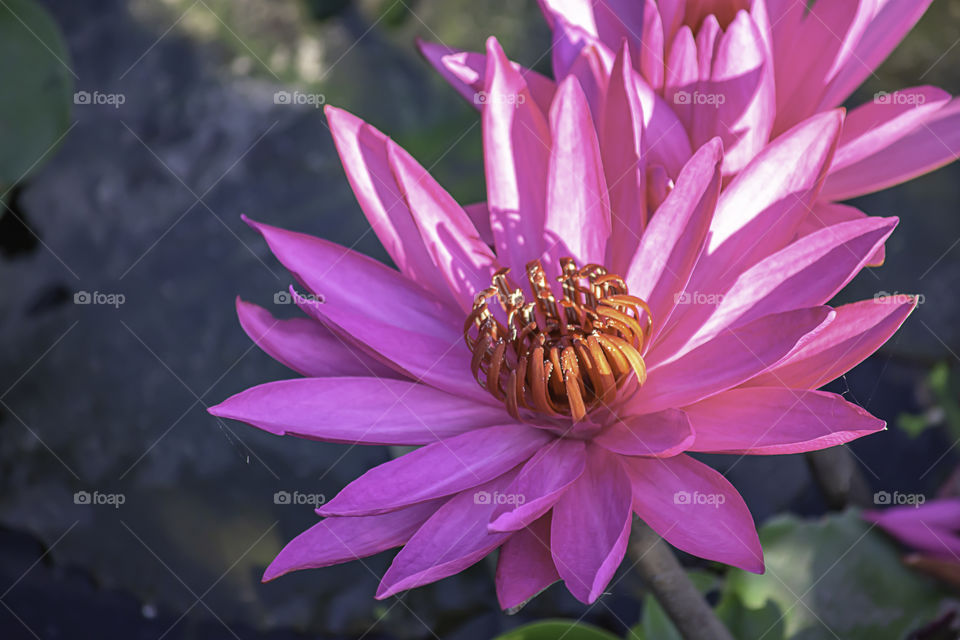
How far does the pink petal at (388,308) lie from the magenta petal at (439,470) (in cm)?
6

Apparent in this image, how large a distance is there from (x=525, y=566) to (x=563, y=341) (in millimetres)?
239

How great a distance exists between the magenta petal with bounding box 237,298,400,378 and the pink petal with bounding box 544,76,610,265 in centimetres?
24

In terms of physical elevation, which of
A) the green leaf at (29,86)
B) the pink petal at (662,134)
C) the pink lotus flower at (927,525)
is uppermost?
the green leaf at (29,86)

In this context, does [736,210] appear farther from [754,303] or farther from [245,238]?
[245,238]

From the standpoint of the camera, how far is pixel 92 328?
177 cm

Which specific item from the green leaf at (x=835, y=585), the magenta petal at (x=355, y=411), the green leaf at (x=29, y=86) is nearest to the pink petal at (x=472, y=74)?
the magenta petal at (x=355, y=411)

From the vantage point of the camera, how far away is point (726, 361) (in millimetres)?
708

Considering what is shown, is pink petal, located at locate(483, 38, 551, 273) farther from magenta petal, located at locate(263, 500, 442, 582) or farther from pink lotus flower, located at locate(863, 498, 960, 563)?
pink lotus flower, located at locate(863, 498, 960, 563)

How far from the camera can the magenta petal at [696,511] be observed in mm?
618

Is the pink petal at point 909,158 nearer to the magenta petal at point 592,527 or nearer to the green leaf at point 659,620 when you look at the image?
the magenta petal at point 592,527

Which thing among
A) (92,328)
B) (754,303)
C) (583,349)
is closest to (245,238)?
(92,328)

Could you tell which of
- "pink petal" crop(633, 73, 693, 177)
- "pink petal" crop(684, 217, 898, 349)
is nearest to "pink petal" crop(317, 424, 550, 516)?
"pink petal" crop(684, 217, 898, 349)

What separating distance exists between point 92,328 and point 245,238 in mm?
424

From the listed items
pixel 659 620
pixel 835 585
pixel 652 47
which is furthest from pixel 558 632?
pixel 652 47
